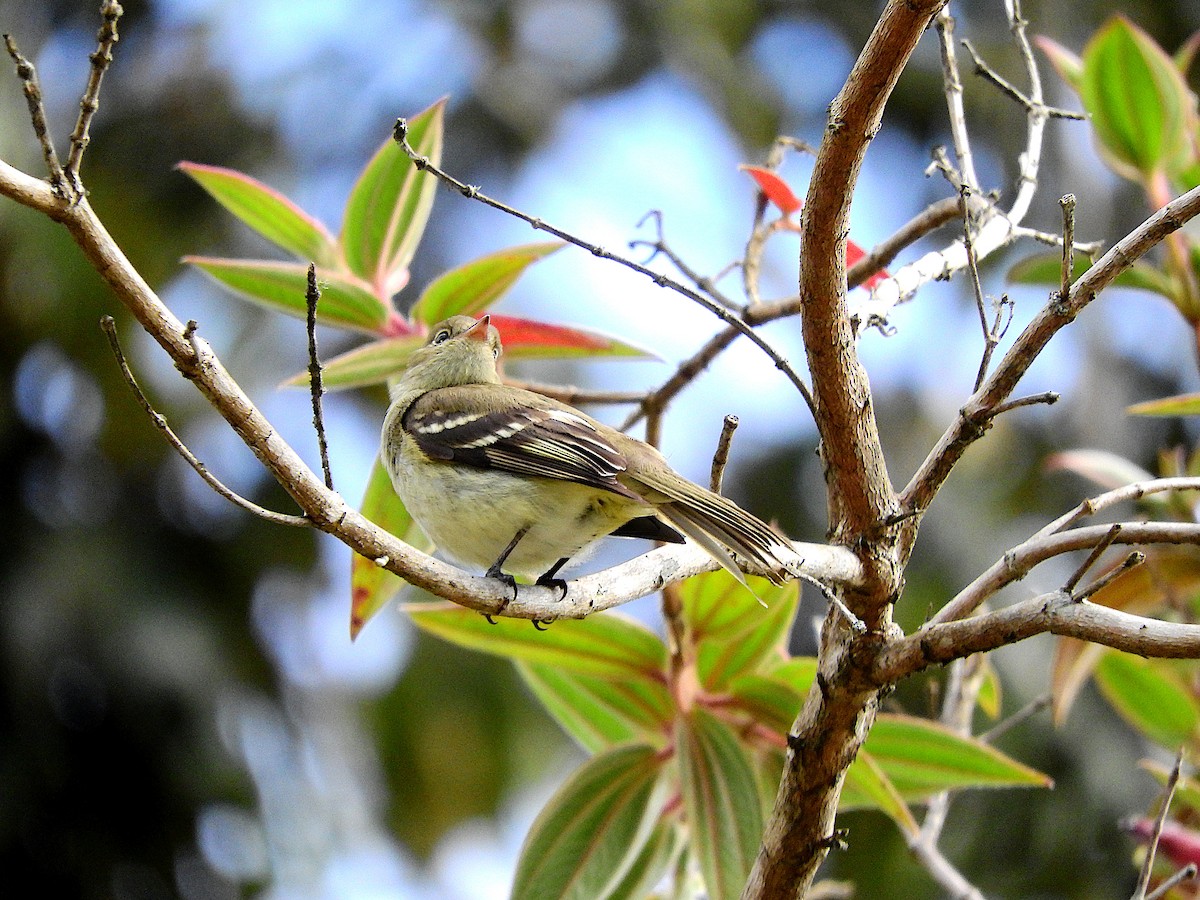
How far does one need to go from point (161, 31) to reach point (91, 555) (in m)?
4.11

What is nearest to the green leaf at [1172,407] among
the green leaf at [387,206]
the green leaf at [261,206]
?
the green leaf at [387,206]

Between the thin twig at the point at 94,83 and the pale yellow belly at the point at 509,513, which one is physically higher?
the thin twig at the point at 94,83

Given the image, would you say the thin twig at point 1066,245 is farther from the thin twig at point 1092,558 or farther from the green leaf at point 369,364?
the green leaf at point 369,364

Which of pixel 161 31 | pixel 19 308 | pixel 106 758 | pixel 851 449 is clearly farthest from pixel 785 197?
pixel 161 31

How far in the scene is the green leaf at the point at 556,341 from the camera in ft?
11.7

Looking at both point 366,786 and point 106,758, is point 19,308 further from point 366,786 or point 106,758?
point 366,786

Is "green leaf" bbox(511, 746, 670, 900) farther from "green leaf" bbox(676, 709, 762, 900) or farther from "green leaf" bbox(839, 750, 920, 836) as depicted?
"green leaf" bbox(839, 750, 920, 836)

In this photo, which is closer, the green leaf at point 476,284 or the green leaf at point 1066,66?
the green leaf at point 476,284

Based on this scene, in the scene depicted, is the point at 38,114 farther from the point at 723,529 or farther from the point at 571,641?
the point at 571,641

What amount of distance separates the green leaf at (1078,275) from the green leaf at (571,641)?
1.61 meters

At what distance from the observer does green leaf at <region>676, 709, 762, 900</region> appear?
2879 mm

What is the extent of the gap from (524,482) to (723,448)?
1.01 metres

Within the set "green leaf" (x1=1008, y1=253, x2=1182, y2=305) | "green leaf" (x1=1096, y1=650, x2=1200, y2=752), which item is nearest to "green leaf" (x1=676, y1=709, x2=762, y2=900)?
"green leaf" (x1=1096, y1=650, x2=1200, y2=752)

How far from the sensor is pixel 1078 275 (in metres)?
3.48
